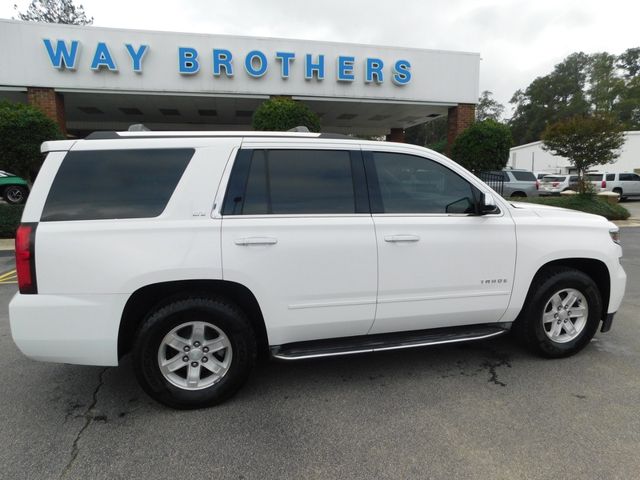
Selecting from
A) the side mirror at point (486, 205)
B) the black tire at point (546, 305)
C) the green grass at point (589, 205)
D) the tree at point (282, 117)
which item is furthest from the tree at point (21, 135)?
the green grass at point (589, 205)

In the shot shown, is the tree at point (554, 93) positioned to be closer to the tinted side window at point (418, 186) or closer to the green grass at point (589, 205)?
the green grass at point (589, 205)

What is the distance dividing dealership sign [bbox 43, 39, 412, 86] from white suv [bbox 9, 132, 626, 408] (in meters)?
11.4

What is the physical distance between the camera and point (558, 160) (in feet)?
130

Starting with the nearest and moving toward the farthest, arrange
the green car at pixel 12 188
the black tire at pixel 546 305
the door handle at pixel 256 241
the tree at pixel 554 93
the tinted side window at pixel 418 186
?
the door handle at pixel 256 241
the tinted side window at pixel 418 186
the black tire at pixel 546 305
the green car at pixel 12 188
the tree at pixel 554 93

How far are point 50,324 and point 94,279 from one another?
40 cm

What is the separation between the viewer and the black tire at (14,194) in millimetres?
14162

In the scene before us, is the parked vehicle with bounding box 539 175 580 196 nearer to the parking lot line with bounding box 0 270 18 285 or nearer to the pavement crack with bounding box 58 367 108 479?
the parking lot line with bounding box 0 270 18 285

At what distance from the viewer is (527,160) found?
4534 centimetres

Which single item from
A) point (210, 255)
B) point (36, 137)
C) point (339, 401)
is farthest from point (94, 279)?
point (36, 137)

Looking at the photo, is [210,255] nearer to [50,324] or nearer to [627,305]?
[50,324]

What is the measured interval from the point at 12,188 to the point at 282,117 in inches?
377

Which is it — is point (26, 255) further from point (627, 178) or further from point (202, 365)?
point (627, 178)

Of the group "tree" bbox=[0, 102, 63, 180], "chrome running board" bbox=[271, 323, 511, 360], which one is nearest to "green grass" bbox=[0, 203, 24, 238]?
"tree" bbox=[0, 102, 63, 180]

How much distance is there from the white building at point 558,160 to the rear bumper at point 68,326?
29321 mm
